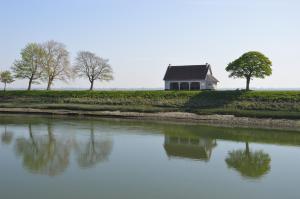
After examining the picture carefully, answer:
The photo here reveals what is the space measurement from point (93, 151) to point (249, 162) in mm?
11093

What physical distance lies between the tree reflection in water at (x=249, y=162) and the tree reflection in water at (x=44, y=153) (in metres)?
10.6

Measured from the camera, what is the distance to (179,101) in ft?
197

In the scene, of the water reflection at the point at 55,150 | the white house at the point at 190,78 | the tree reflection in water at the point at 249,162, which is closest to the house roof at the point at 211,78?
the white house at the point at 190,78

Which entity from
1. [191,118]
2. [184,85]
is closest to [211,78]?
[184,85]

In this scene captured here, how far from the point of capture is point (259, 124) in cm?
4566

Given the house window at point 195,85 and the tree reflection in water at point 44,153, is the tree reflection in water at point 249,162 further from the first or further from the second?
the house window at point 195,85

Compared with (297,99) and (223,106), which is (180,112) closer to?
(223,106)

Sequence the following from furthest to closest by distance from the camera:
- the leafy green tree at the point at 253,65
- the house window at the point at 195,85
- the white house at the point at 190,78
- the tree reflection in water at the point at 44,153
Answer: the house window at the point at 195,85, the white house at the point at 190,78, the leafy green tree at the point at 253,65, the tree reflection in water at the point at 44,153

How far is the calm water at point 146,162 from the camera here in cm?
1852

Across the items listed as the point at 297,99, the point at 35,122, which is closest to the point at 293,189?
the point at 35,122

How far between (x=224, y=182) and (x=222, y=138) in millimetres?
16293

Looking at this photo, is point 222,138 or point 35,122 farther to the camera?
point 35,122

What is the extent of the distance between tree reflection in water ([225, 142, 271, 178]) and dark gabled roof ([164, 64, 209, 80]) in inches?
1601

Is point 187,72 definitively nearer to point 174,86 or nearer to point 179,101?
point 174,86
